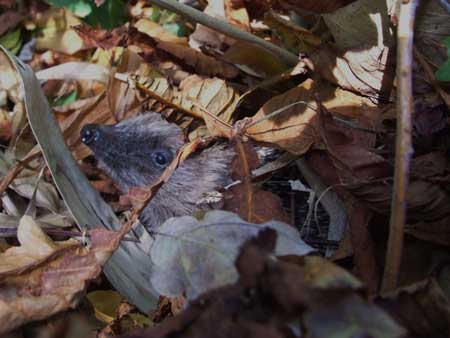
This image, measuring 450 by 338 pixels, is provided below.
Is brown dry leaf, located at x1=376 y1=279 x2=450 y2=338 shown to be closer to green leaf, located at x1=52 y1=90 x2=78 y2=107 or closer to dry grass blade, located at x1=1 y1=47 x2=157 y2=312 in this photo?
dry grass blade, located at x1=1 y1=47 x2=157 y2=312

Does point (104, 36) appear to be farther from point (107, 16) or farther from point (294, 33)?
point (294, 33)

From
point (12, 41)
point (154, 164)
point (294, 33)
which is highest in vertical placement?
point (294, 33)

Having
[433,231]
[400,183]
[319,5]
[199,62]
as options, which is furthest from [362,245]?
[199,62]

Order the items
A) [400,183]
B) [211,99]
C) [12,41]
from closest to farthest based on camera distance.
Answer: [400,183] → [211,99] → [12,41]

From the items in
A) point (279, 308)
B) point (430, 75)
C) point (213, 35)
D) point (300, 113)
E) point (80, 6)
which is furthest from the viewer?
point (80, 6)

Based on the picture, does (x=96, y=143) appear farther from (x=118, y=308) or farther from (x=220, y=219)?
(x=220, y=219)

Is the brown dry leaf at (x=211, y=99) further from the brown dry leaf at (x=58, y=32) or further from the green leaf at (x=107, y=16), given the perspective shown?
the brown dry leaf at (x=58, y=32)

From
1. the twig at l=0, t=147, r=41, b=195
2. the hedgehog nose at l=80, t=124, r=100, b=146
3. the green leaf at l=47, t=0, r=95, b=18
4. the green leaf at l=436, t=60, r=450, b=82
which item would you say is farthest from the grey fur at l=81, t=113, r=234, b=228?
the green leaf at l=436, t=60, r=450, b=82
